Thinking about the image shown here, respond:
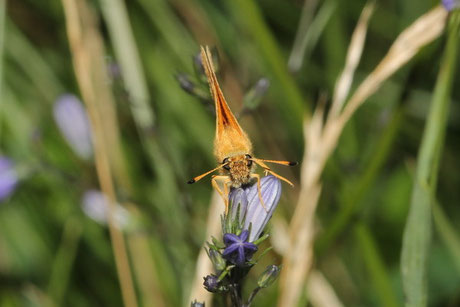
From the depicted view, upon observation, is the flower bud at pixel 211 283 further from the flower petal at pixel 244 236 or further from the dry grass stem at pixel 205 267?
the dry grass stem at pixel 205 267

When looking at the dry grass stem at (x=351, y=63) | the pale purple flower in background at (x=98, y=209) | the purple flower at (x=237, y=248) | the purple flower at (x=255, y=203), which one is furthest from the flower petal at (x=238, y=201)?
the pale purple flower in background at (x=98, y=209)

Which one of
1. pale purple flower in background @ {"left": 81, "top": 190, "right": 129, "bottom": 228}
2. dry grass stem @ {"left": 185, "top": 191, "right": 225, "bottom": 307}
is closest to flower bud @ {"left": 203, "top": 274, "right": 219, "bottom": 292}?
dry grass stem @ {"left": 185, "top": 191, "right": 225, "bottom": 307}

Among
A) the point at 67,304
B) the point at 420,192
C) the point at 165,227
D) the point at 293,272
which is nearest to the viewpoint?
the point at 420,192

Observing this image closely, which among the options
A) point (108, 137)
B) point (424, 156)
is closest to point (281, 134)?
point (108, 137)

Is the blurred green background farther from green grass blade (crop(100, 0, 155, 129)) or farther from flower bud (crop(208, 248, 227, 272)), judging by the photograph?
flower bud (crop(208, 248, 227, 272))

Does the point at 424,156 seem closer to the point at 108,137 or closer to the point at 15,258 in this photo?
the point at 108,137
